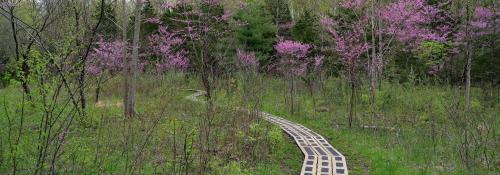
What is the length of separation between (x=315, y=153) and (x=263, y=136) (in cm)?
145

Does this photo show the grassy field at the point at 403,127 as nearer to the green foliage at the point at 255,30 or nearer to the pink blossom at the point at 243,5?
the green foliage at the point at 255,30

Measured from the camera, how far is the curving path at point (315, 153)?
8.64 meters

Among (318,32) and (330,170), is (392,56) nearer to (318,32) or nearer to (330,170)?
(318,32)

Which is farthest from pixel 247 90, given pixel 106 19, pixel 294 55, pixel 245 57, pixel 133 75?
pixel 106 19

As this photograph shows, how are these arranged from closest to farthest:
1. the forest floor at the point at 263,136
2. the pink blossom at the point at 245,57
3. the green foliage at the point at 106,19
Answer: the forest floor at the point at 263,136
the green foliage at the point at 106,19
the pink blossom at the point at 245,57

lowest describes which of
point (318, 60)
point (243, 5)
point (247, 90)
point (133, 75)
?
point (247, 90)

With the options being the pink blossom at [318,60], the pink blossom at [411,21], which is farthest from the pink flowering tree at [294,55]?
the pink blossom at [411,21]

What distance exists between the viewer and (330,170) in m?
8.59

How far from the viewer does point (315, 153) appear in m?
10.2

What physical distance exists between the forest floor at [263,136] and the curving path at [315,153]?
11.7 inches

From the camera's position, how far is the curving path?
8.64 meters

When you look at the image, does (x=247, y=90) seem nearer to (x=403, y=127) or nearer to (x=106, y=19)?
(x=403, y=127)

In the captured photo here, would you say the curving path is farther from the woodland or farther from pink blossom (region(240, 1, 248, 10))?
pink blossom (region(240, 1, 248, 10))

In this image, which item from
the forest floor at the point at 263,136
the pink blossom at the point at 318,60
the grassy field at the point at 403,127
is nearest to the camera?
the forest floor at the point at 263,136
